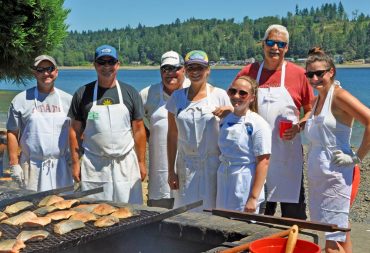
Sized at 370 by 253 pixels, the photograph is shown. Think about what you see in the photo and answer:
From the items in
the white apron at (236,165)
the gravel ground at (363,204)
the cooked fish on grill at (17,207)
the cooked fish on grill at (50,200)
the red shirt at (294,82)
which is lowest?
the gravel ground at (363,204)

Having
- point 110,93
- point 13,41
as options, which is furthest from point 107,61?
point 13,41

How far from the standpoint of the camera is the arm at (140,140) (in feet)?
18.0

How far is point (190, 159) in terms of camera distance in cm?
498

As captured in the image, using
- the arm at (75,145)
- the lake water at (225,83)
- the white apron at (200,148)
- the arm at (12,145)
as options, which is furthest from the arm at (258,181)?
the lake water at (225,83)

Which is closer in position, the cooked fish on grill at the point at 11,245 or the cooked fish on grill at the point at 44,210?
the cooked fish on grill at the point at 11,245

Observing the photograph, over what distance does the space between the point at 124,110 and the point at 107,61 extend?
0.49 m

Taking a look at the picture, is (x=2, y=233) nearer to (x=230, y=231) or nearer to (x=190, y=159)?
(x=230, y=231)

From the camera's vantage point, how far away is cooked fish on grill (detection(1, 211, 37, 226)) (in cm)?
384

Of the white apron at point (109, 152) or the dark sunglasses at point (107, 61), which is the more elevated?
the dark sunglasses at point (107, 61)

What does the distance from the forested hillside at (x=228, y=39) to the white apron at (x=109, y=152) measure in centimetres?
10803

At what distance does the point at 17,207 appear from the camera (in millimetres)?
4145

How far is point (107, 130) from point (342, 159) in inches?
86.5

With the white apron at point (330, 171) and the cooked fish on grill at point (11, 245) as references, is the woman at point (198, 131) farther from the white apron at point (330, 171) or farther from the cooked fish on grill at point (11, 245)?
the cooked fish on grill at point (11, 245)

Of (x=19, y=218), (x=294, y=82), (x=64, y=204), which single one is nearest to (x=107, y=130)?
(x=64, y=204)
